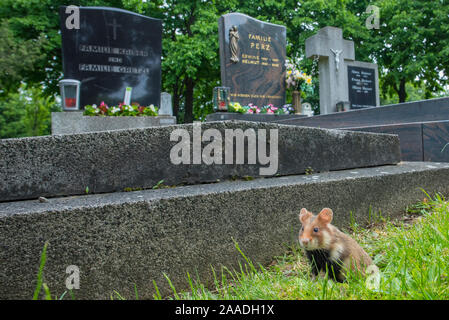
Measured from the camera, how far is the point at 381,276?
132 centimetres

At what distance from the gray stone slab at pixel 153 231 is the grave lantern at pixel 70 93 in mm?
4504

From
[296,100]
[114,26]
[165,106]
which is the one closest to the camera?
[114,26]

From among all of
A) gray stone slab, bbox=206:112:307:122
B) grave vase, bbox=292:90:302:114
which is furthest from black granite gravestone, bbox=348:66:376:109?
gray stone slab, bbox=206:112:307:122

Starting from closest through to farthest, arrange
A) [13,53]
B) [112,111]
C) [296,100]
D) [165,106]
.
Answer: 1. [112,111]
2. [296,100]
3. [165,106]
4. [13,53]

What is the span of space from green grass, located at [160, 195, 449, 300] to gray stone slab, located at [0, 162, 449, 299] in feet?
0.45

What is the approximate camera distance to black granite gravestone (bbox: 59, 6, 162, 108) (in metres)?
6.04

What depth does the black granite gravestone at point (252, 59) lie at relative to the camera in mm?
8141

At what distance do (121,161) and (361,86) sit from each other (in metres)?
10.6

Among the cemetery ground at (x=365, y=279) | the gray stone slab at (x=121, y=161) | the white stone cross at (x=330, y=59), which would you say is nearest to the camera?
the cemetery ground at (x=365, y=279)

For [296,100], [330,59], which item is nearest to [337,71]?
[330,59]

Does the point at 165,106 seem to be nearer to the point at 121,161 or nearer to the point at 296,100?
the point at 296,100

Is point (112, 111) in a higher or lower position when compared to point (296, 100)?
lower

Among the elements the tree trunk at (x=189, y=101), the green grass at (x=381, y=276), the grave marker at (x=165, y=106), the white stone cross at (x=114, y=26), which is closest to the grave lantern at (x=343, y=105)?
the grave marker at (x=165, y=106)

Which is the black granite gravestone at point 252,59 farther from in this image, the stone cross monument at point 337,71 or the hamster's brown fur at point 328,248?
the hamster's brown fur at point 328,248
